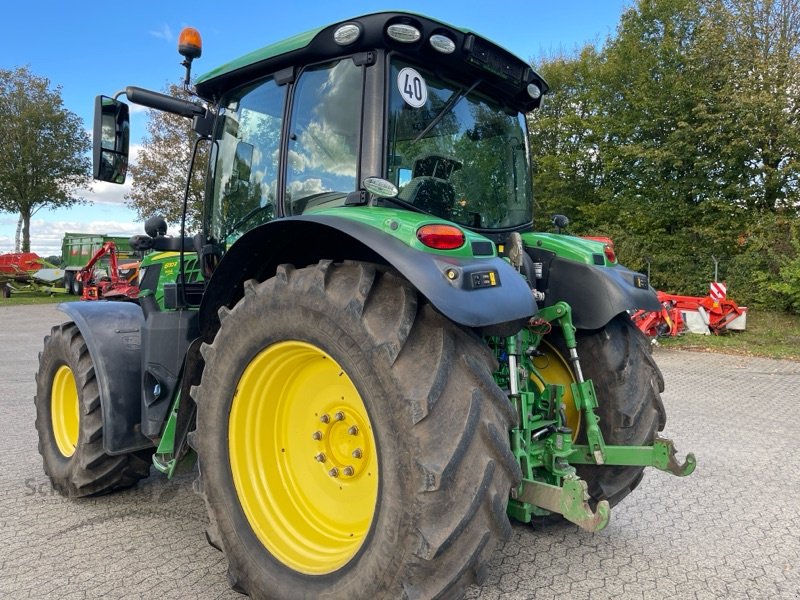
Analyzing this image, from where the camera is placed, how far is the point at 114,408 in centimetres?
325

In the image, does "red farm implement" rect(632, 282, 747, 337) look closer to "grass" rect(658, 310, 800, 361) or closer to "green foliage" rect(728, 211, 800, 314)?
"grass" rect(658, 310, 800, 361)

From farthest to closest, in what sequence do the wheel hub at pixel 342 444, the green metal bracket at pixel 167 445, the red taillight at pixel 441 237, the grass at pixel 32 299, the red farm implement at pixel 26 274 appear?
the red farm implement at pixel 26 274, the grass at pixel 32 299, the green metal bracket at pixel 167 445, the wheel hub at pixel 342 444, the red taillight at pixel 441 237

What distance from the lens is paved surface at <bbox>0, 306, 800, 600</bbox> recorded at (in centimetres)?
258

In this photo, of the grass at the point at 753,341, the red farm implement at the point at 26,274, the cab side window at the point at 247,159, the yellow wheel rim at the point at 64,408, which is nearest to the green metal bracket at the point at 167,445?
the cab side window at the point at 247,159

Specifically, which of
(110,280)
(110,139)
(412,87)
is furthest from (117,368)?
(110,280)

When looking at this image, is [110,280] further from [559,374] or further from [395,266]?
[395,266]

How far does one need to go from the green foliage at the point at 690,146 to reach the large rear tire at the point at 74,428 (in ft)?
49.8

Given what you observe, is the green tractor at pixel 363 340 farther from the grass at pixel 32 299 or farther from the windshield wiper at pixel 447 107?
the grass at pixel 32 299

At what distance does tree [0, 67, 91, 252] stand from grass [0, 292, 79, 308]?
3.94 metres

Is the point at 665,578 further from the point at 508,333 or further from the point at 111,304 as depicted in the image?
the point at 111,304

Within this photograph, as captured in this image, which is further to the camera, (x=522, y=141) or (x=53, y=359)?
(x=53, y=359)

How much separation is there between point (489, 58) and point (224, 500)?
2304mm

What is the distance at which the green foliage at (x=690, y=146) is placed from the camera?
15656mm

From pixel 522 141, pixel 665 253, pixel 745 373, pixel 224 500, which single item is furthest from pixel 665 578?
pixel 665 253
